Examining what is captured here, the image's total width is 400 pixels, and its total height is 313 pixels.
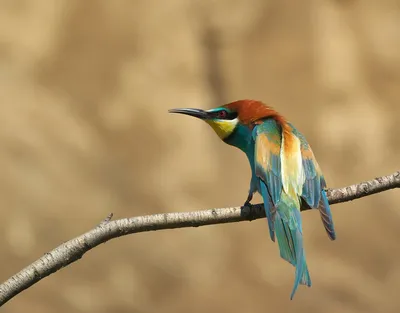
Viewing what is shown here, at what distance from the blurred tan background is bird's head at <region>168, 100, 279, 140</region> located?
195cm

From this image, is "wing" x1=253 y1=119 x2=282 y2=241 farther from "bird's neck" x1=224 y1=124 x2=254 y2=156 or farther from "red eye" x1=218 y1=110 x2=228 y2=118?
"red eye" x1=218 y1=110 x2=228 y2=118

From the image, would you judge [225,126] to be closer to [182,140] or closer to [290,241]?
[290,241]

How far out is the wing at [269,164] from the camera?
1.85 m

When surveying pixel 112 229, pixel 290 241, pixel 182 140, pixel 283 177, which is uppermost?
pixel 112 229

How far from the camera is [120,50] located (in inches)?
172

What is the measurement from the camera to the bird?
1.81 meters

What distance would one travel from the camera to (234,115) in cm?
220

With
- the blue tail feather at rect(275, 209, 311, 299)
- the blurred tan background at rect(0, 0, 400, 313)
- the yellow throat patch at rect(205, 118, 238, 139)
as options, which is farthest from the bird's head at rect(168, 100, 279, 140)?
the blurred tan background at rect(0, 0, 400, 313)

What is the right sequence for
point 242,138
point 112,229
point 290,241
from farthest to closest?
point 242,138
point 290,241
point 112,229

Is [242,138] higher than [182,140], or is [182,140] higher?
[242,138]

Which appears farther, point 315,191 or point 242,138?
point 242,138

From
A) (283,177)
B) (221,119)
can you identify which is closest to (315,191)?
(283,177)

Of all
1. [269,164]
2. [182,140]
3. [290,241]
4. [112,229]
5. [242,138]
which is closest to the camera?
[112,229]

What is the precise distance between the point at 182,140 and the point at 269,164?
2.47 m
